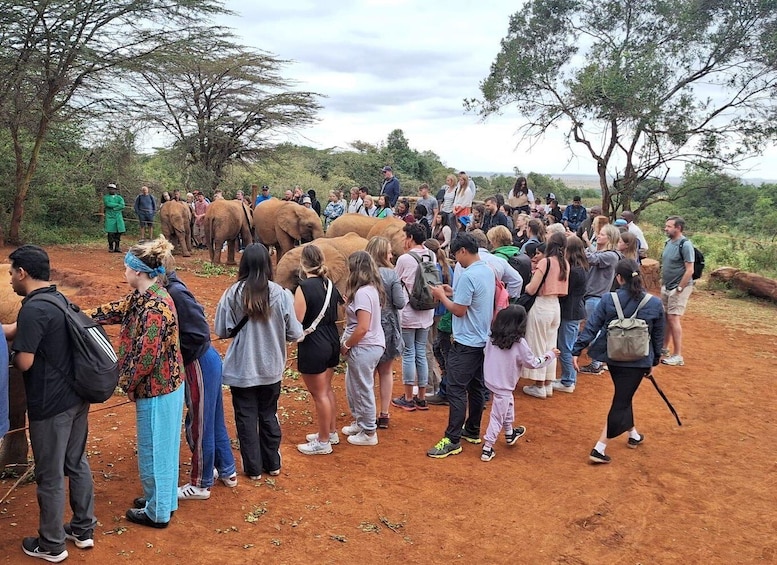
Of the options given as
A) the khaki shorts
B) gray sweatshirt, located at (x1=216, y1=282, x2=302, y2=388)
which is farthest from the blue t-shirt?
the khaki shorts

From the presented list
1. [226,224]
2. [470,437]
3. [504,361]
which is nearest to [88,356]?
[504,361]

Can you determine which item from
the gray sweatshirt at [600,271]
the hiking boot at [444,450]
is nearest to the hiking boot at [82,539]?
the hiking boot at [444,450]

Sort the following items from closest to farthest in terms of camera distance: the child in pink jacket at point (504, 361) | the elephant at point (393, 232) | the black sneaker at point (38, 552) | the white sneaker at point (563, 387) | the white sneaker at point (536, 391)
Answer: the black sneaker at point (38, 552)
the child in pink jacket at point (504, 361)
the white sneaker at point (536, 391)
the white sneaker at point (563, 387)
the elephant at point (393, 232)

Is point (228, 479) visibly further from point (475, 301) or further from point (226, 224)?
point (226, 224)

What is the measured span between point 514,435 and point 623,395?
0.99 metres

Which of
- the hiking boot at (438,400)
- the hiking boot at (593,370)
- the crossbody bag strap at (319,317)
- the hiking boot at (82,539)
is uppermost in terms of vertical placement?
the crossbody bag strap at (319,317)

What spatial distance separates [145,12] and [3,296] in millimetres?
11813

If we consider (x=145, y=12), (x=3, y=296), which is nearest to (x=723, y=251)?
(x=145, y=12)

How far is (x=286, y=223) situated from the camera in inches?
519

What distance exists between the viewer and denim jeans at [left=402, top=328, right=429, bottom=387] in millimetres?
6207

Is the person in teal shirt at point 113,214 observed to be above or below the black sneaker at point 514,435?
above

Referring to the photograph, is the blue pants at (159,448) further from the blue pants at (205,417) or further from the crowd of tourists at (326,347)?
the blue pants at (205,417)

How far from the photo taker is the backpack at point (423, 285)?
5.97m

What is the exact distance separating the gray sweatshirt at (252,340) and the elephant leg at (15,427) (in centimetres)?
137
